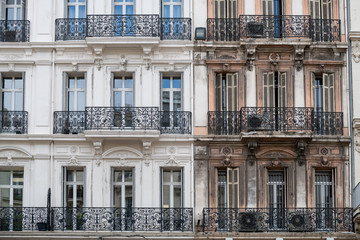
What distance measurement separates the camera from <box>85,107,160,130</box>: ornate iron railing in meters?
29.1

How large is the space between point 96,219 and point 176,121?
14.4ft

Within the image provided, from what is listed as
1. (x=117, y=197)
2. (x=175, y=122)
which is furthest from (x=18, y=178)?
(x=175, y=122)

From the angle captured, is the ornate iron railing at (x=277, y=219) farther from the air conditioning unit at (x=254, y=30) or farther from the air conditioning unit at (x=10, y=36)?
the air conditioning unit at (x=10, y=36)

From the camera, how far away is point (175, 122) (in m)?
29.5

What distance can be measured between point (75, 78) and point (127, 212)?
17.2 feet

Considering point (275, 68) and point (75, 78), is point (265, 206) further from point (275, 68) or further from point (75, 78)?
point (75, 78)

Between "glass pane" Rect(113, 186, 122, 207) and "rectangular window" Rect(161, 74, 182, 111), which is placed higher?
"rectangular window" Rect(161, 74, 182, 111)

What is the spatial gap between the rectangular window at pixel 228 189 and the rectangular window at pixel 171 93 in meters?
2.80

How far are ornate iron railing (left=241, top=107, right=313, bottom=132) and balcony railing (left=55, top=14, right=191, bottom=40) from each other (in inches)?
142

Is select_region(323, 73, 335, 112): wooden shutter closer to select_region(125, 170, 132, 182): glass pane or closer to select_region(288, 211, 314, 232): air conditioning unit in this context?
select_region(288, 211, 314, 232): air conditioning unit

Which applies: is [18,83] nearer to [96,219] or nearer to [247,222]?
[96,219]

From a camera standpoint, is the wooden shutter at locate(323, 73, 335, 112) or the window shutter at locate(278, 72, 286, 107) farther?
the wooden shutter at locate(323, 73, 335, 112)

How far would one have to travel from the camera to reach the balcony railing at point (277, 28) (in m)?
30.0

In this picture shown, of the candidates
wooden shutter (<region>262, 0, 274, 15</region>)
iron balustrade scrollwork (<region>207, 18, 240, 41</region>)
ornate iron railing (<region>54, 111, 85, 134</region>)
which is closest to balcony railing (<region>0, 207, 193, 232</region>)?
ornate iron railing (<region>54, 111, 85, 134</region>)
